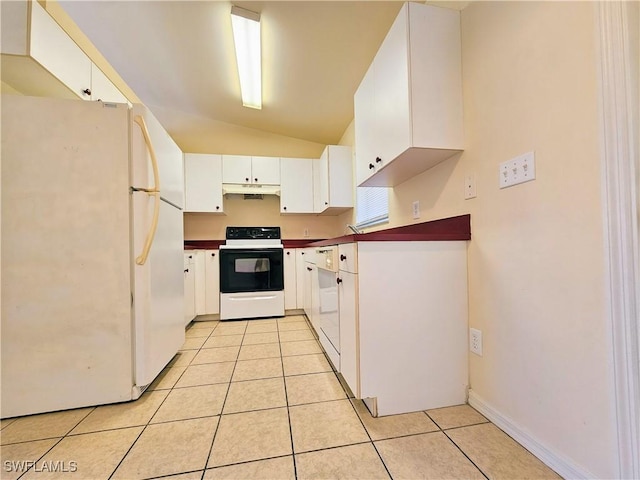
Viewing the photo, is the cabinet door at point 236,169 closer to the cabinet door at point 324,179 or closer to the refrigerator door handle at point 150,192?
the cabinet door at point 324,179

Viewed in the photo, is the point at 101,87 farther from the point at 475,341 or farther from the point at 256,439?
the point at 475,341

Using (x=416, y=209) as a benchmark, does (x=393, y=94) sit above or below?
above

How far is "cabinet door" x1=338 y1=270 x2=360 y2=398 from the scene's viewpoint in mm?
1210

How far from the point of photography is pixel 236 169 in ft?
11.2

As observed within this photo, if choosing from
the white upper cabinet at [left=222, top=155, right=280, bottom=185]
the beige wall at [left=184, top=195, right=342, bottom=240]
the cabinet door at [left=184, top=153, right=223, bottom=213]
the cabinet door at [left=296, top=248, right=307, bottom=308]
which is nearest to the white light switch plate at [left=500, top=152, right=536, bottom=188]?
the cabinet door at [left=296, top=248, right=307, bottom=308]

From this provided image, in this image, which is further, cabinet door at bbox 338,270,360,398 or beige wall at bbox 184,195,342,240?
beige wall at bbox 184,195,342,240

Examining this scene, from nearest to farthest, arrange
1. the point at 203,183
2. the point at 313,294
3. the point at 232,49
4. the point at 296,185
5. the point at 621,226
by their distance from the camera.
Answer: the point at 621,226 < the point at 232,49 < the point at 313,294 < the point at 203,183 < the point at 296,185

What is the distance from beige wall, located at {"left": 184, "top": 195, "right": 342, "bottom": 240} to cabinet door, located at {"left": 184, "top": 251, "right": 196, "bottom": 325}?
79 cm

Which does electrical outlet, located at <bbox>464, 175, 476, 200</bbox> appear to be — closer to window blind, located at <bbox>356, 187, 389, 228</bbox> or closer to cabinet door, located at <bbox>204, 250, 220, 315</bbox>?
window blind, located at <bbox>356, 187, 389, 228</bbox>

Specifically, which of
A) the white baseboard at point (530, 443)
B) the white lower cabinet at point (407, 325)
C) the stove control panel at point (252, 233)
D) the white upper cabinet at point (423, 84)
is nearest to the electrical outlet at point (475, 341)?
the white lower cabinet at point (407, 325)

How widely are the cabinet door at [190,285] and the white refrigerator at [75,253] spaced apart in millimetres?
1373

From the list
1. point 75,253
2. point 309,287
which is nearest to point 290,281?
point 309,287

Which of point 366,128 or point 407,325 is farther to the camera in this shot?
point 366,128

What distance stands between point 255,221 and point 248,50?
2.16 metres
